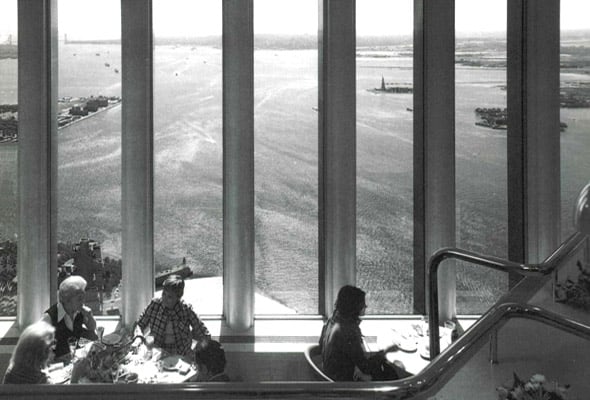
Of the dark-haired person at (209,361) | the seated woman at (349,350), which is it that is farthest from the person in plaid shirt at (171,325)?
the seated woman at (349,350)

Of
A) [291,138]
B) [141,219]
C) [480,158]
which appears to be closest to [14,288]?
[141,219]

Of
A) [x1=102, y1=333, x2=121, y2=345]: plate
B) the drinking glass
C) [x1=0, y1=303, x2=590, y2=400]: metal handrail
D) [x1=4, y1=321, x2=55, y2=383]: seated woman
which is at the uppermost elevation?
[x1=0, y1=303, x2=590, y2=400]: metal handrail

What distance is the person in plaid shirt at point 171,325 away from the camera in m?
4.78

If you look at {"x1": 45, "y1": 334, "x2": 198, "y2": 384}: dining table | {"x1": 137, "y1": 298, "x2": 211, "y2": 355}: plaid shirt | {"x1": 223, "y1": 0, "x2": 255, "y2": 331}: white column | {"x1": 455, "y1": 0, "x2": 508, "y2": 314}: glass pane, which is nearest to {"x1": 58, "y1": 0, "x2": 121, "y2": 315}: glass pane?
{"x1": 223, "y1": 0, "x2": 255, "y2": 331}: white column

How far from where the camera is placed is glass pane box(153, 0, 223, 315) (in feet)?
20.2

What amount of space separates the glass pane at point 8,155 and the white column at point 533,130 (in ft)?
14.7

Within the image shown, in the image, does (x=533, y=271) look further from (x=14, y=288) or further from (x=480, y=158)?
(x=14, y=288)

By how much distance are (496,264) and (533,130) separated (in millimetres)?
4228

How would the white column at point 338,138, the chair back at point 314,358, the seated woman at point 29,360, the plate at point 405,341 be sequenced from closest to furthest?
1. the seated woman at point 29,360
2. the chair back at point 314,358
3. the plate at point 405,341
4. the white column at point 338,138

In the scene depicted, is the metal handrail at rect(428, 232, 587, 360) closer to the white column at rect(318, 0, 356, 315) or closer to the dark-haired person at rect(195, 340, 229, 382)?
the dark-haired person at rect(195, 340, 229, 382)

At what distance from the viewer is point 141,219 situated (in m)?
6.00

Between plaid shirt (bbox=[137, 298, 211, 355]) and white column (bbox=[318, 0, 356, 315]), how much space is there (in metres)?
1.62

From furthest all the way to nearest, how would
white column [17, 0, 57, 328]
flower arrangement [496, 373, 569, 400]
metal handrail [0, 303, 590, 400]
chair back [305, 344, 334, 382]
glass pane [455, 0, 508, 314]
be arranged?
1. glass pane [455, 0, 508, 314]
2. white column [17, 0, 57, 328]
3. chair back [305, 344, 334, 382]
4. flower arrangement [496, 373, 569, 400]
5. metal handrail [0, 303, 590, 400]

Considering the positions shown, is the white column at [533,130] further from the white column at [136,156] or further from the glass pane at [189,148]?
the white column at [136,156]
